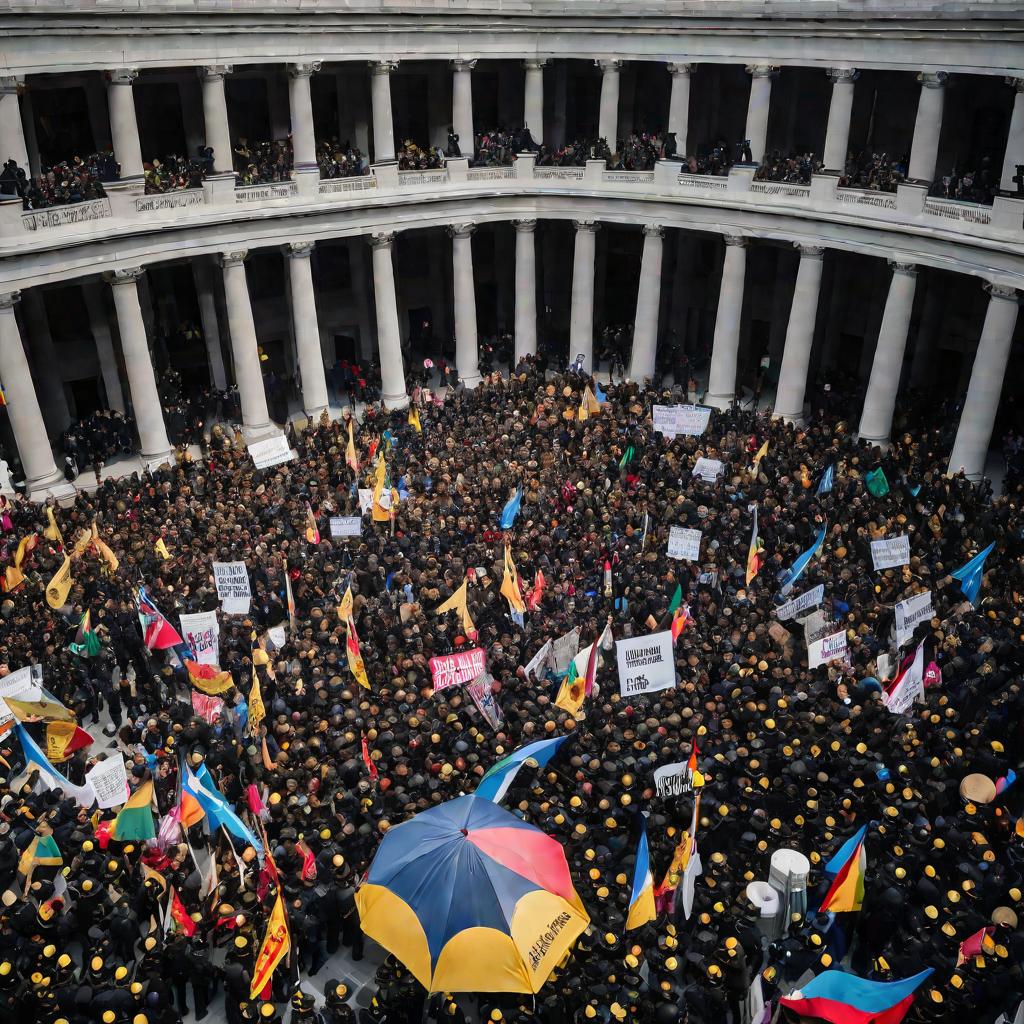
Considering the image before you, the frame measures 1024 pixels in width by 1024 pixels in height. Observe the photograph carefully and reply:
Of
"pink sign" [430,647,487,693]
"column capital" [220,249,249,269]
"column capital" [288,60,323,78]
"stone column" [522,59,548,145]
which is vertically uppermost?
"column capital" [288,60,323,78]

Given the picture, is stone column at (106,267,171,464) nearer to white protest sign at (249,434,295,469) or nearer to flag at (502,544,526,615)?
white protest sign at (249,434,295,469)

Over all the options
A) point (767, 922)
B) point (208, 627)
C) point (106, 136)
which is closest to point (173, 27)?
point (106, 136)

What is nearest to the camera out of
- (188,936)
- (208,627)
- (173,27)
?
(188,936)

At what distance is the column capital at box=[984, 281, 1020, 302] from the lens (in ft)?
104

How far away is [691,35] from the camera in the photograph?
38.1m

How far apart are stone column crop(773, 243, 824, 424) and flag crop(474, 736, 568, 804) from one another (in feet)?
79.2

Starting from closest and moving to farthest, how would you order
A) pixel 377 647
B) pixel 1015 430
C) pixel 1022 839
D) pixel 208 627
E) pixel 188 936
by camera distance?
1. pixel 188 936
2. pixel 1022 839
3. pixel 208 627
4. pixel 377 647
5. pixel 1015 430

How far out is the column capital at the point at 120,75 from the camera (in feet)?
106

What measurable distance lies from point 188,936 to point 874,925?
35.8ft

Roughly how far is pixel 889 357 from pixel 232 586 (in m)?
23.6

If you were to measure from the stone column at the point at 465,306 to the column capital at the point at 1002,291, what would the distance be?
1938cm

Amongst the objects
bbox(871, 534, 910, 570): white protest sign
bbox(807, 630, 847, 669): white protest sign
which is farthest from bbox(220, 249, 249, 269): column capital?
bbox(807, 630, 847, 669): white protest sign

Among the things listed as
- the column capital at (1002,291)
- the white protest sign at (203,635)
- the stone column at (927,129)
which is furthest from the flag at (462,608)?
the stone column at (927,129)

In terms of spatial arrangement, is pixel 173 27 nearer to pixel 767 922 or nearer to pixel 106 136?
pixel 106 136
